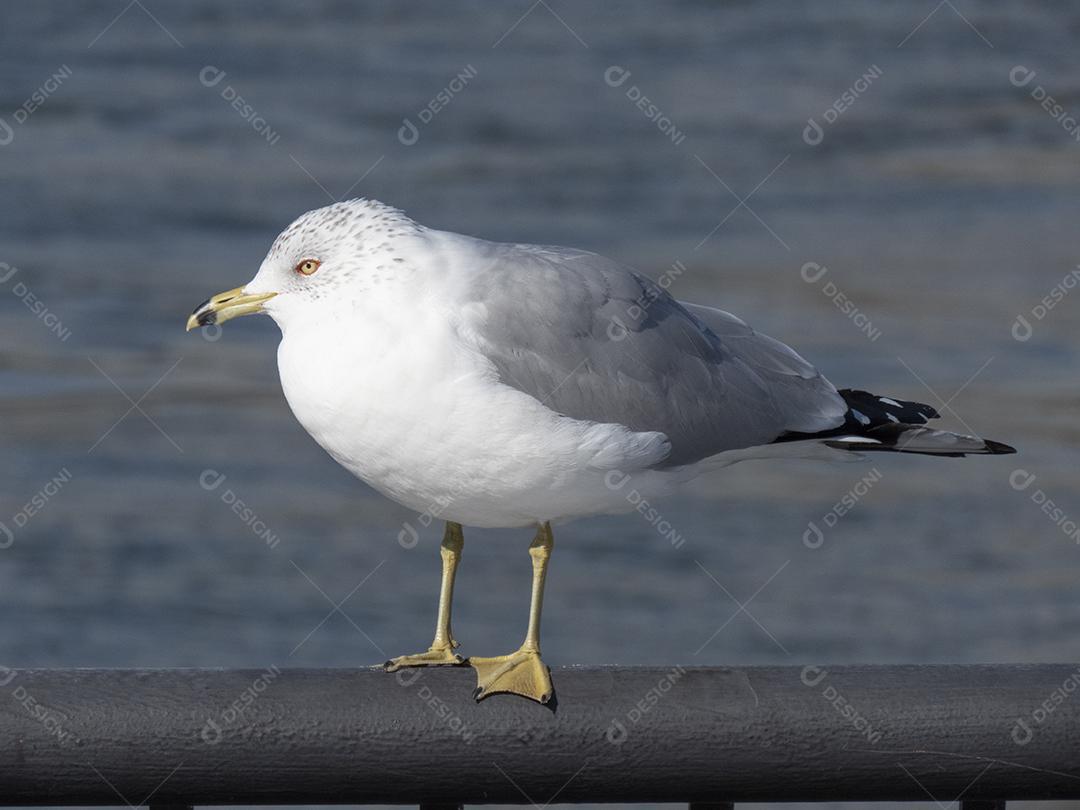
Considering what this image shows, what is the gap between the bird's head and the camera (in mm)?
2918

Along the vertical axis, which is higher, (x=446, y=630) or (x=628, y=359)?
(x=628, y=359)

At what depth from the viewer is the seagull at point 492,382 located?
9.30 feet

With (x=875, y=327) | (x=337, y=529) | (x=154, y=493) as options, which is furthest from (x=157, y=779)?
(x=875, y=327)

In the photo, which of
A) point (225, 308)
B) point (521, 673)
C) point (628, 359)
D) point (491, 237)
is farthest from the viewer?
point (491, 237)

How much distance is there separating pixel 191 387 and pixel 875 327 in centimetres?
390

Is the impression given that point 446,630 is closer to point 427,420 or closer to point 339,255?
point 427,420

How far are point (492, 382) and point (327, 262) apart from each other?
1.07 feet

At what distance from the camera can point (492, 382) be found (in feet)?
9.62

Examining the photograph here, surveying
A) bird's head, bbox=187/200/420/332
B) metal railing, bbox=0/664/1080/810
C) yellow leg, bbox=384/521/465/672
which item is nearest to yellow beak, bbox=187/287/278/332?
bird's head, bbox=187/200/420/332

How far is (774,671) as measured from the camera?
7.84 ft

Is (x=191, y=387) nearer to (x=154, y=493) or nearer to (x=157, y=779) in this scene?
(x=154, y=493)

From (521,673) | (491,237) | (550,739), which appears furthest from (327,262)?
(491,237)

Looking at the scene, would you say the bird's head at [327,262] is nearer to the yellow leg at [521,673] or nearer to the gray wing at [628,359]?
the gray wing at [628,359]

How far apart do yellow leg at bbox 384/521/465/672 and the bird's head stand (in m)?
0.57
